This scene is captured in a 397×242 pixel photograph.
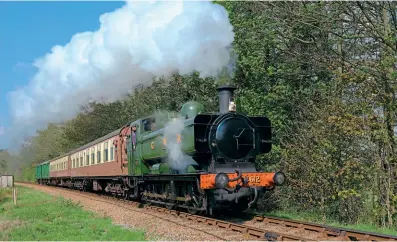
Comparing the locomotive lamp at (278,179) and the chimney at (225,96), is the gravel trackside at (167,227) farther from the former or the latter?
the chimney at (225,96)

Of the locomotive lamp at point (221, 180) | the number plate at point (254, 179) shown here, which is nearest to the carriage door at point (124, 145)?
the number plate at point (254, 179)

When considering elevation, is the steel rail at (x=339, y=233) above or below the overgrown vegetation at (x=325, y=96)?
below

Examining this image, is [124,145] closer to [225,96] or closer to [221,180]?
[225,96]

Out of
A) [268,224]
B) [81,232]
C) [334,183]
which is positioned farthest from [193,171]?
[334,183]

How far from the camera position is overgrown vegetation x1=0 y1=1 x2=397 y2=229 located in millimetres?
10906

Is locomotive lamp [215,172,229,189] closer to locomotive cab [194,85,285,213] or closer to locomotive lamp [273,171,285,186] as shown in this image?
locomotive cab [194,85,285,213]

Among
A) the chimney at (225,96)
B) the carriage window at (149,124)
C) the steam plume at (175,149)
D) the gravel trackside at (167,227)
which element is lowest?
the gravel trackside at (167,227)

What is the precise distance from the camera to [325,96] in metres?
13.5

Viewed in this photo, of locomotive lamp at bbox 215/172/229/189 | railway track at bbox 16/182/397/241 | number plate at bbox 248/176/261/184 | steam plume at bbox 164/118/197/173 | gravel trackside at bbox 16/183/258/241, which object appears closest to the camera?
railway track at bbox 16/182/397/241

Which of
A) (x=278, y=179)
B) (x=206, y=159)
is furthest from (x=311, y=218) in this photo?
(x=206, y=159)

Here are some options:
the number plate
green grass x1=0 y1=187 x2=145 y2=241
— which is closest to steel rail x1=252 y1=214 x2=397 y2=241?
the number plate

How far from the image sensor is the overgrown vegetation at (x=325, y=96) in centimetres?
1091

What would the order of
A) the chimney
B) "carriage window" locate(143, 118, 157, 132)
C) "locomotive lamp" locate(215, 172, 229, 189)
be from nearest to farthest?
"locomotive lamp" locate(215, 172, 229, 189), the chimney, "carriage window" locate(143, 118, 157, 132)

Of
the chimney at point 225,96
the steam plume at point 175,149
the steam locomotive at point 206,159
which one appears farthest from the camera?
the steam plume at point 175,149
